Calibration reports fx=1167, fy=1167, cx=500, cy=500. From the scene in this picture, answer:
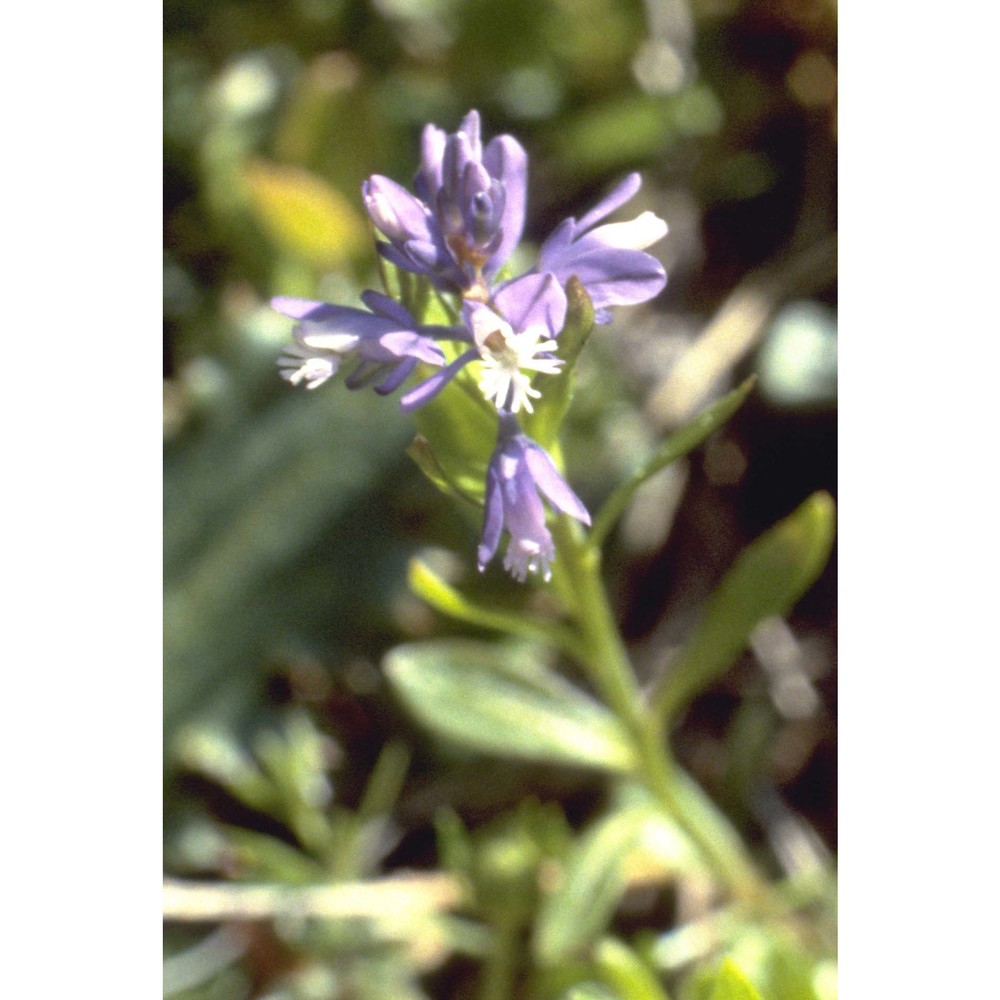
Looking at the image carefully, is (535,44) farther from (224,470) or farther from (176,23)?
(224,470)

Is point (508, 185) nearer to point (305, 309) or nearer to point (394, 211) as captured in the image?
point (394, 211)

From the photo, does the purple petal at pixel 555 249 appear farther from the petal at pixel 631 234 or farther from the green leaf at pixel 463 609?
the green leaf at pixel 463 609

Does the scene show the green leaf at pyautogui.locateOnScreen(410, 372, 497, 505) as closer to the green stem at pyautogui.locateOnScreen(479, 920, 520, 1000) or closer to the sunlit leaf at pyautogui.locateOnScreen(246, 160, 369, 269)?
the green stem at pyautogui.locateOnScreen(479, 920, 520, 1000)

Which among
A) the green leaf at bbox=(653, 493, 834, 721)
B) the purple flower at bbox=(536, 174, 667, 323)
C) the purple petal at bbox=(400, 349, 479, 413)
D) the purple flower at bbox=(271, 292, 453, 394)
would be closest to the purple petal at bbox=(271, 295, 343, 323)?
the purple flower at bbox=(271, 292, 453, 394)
